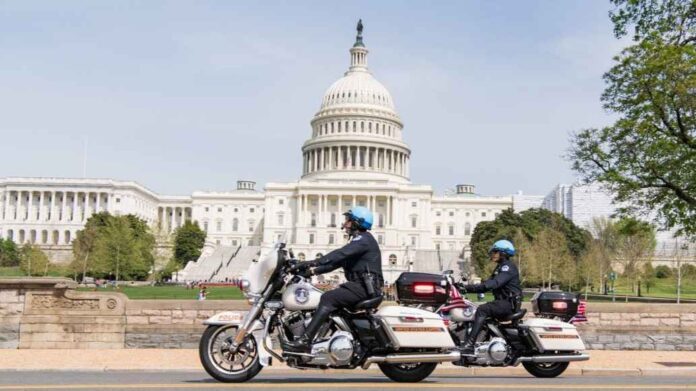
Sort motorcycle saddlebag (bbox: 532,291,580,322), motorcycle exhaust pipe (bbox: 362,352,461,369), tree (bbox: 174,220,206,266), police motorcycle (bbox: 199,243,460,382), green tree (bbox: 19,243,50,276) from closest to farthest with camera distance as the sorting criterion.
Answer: police motorcycle (bbox: 199,243,460,382), motorcycle exhaust pipe (bbox: 362,352,461,369), motorcycle saddlebag (bbox: 532,291,580,322), green tree (bbox: 19,243,50,276), tree (bbox: 174,220,206,266)

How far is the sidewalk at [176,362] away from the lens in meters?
12.7

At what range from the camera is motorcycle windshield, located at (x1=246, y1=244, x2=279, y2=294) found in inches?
388

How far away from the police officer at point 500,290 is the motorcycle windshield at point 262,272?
2969mm

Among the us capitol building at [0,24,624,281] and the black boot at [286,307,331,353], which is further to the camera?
the us capitol building at [0,24,624,281]

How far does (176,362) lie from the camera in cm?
1402

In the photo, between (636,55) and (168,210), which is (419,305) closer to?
(636,55)

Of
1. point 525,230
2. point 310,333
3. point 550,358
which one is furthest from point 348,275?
point 525,230

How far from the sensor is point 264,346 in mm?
9867

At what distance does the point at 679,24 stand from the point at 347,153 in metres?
114

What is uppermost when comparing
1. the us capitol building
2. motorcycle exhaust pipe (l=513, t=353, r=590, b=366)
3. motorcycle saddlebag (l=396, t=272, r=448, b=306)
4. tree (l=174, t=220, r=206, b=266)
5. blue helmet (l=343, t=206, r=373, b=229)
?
the us capitol building

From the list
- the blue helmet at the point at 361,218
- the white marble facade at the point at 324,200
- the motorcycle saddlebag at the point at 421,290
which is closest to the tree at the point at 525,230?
the white marble facade at the point at 324,200

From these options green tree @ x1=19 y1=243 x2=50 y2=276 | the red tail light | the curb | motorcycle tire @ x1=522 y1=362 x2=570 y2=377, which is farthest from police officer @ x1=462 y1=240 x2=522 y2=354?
green tree @ x1=19 y1=243 x2=50 y2=276

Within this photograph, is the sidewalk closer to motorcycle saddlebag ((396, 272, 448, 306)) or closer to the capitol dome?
motorcycle saddlebag ((396, 272, 448, 306))

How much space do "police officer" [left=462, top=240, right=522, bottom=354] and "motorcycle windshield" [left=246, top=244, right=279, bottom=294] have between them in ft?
9.74
